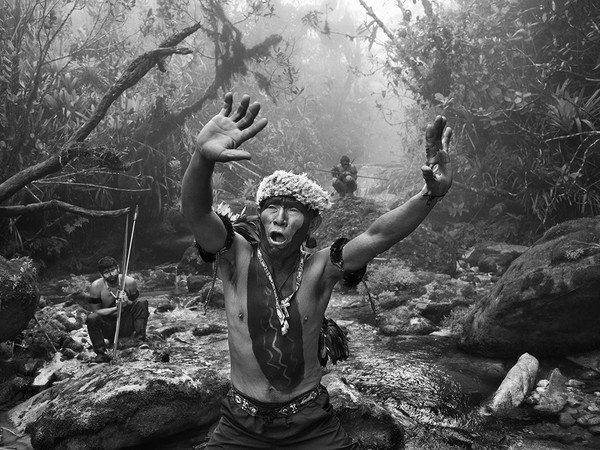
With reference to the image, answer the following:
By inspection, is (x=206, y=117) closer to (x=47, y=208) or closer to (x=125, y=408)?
(x=47, y=208)

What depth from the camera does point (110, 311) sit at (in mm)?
6520

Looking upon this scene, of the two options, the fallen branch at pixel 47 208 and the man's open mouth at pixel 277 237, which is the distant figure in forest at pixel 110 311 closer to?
the fallen branch at pixel 47 208

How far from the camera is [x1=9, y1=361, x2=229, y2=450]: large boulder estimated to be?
4.06m

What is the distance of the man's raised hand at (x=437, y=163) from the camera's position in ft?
7.93

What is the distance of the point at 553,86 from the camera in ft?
36.3

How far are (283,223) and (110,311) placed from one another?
4675 millimetres

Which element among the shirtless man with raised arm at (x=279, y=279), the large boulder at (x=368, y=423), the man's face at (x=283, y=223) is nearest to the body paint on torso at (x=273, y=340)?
the shirtless man with raised arm at (x=279, y=279)

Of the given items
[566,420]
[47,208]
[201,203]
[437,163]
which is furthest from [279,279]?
[47,208]

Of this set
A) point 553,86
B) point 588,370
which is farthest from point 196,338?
point 553,86

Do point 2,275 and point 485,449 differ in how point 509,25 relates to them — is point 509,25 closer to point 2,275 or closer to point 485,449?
point 485,449

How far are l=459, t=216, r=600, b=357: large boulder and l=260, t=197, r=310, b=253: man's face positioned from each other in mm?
4348

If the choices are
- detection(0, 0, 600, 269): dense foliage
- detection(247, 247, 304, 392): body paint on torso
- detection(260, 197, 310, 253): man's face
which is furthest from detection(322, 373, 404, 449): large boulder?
detection(0, 0, 600, 269): dense foliage

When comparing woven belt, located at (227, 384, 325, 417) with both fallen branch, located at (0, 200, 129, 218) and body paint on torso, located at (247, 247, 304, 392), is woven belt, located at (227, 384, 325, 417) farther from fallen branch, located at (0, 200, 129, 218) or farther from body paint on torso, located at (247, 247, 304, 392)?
fallen branch, located at (0, 200, 129, 218)

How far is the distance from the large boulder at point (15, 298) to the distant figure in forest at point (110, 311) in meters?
0.68
